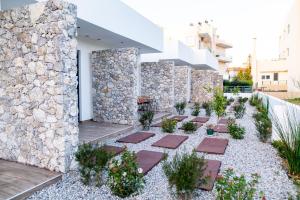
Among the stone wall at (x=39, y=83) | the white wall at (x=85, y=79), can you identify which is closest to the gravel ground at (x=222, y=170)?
the stone wall at (x=39, y=83)

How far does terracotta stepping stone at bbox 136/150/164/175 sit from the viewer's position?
15.3 feet

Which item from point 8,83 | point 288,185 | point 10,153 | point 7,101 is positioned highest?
point 8,83

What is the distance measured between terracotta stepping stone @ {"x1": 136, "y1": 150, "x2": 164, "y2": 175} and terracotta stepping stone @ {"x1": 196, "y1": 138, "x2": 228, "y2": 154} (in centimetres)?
117

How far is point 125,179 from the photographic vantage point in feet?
11.3

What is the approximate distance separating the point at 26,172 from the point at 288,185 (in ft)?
14.2

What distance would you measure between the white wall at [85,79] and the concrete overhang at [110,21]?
0.77 m

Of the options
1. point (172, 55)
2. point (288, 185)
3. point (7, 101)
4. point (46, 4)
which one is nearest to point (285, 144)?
point (288, 185)

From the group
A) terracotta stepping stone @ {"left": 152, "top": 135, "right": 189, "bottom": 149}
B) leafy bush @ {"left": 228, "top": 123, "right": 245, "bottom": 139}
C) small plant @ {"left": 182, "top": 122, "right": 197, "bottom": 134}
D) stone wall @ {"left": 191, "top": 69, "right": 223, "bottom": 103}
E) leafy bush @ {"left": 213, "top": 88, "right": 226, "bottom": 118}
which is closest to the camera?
terracotta stepping stone @ {"left": 152, "top": 135, "right": 189, "bottom": 149}

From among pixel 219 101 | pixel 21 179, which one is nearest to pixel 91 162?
pixel 21 179

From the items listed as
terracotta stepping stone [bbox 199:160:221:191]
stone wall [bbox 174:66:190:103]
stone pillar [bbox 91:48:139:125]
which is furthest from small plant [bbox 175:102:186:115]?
terracotta stepping stone [bbox 199:160:221:191]

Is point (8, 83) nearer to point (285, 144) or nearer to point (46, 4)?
point (46, 4)

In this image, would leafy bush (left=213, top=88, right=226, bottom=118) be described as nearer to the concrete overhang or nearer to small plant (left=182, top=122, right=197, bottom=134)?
small plant (left=182, top=122, right=197, bottom=134)

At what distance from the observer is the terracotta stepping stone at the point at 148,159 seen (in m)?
4.68

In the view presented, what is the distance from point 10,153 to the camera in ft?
15.3
